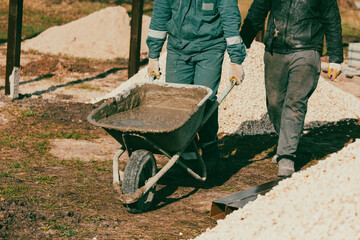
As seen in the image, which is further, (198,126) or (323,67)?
(323,67)

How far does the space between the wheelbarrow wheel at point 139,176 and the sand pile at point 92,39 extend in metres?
9.48

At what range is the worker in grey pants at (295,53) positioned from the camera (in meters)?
5.10

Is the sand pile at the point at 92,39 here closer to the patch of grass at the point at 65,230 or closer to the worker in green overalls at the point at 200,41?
the worker in green overalls at the point at 200,41

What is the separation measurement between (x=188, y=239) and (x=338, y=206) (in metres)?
1.06

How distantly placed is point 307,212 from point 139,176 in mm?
1390

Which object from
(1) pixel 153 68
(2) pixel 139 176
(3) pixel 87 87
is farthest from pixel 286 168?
(3) pixel 87 87

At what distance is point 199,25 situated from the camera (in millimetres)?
4840

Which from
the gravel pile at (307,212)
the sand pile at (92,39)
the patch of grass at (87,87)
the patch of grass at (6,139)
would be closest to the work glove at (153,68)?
the gravel pile at (307,212)

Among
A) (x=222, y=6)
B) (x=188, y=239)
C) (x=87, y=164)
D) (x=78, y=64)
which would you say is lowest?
(x=78, y=64)

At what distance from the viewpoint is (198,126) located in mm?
4617

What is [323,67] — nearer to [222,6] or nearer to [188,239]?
[222,6]

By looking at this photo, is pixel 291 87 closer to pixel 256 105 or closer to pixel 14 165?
pixel 256 105

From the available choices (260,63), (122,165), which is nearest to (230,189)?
(122,165)

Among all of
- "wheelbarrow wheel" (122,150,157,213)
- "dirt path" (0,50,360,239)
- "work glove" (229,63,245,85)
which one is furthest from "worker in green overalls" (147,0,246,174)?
"wheelbarrow wheel" (122,150,157,213)
